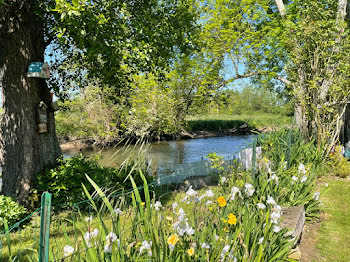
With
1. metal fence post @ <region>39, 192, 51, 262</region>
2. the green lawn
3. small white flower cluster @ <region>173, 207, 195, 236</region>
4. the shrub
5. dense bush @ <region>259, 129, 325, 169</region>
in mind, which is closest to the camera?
metal fence post @ <region>39, 192, 51, 262</region>

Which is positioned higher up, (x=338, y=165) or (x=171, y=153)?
(x=338, y=165)

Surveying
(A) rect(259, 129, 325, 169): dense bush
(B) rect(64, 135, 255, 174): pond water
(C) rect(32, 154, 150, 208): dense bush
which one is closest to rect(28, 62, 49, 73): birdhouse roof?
(C) rect(32, 154, 150, 208): dense bush

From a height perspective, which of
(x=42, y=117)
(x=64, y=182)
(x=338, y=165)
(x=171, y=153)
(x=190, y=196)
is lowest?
(x=171, y=153)

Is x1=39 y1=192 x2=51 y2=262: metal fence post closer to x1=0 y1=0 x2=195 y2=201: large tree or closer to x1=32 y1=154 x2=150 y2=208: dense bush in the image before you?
x1=32 y1=154 x2=150 y2=208: dense bush

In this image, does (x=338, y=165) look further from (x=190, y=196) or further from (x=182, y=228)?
(x=182, y=228)

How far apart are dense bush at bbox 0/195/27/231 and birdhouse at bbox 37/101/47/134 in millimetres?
1397

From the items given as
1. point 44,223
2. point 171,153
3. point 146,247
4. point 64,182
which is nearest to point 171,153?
point 171,153

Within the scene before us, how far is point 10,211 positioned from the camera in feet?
15.2

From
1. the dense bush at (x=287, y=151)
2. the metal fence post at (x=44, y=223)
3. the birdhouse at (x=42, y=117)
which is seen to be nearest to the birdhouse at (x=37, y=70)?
the birdhouse at (x=42, y=117)

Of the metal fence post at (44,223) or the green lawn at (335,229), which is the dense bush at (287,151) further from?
the metal fence post at (44,223)

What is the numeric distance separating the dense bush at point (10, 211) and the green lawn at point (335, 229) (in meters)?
4.56

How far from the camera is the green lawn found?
3.29 metres

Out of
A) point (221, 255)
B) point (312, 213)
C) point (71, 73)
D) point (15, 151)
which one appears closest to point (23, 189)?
point (15, 151)

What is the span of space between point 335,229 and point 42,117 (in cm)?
539
